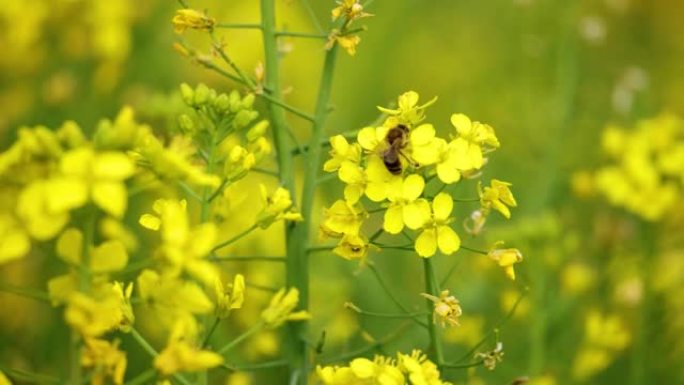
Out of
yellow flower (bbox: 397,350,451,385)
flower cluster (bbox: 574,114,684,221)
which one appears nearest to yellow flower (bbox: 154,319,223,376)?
yellow flower (bbox: 397,350,451,385)

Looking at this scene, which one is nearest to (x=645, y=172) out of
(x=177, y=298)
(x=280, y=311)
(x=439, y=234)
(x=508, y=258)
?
(x=508, y=258)

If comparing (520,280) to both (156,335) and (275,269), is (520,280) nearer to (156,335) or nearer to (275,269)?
(275,269)

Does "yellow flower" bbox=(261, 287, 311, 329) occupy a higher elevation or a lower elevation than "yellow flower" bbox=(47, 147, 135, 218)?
lower

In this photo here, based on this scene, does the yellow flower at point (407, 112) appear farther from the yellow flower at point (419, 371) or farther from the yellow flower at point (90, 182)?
the yellow flower at point (90, 182)

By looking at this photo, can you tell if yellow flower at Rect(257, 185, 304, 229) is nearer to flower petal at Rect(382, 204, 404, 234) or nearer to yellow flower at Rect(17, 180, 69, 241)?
flower petal at Rect(382, 204, 404, 234)

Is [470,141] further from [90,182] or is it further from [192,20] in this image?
[90,182]

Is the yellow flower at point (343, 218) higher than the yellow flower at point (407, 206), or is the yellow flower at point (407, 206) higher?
the yellow flower at point (407, 206)

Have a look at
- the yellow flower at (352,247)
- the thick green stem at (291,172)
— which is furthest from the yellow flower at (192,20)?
the yellow flower at (352,247)
